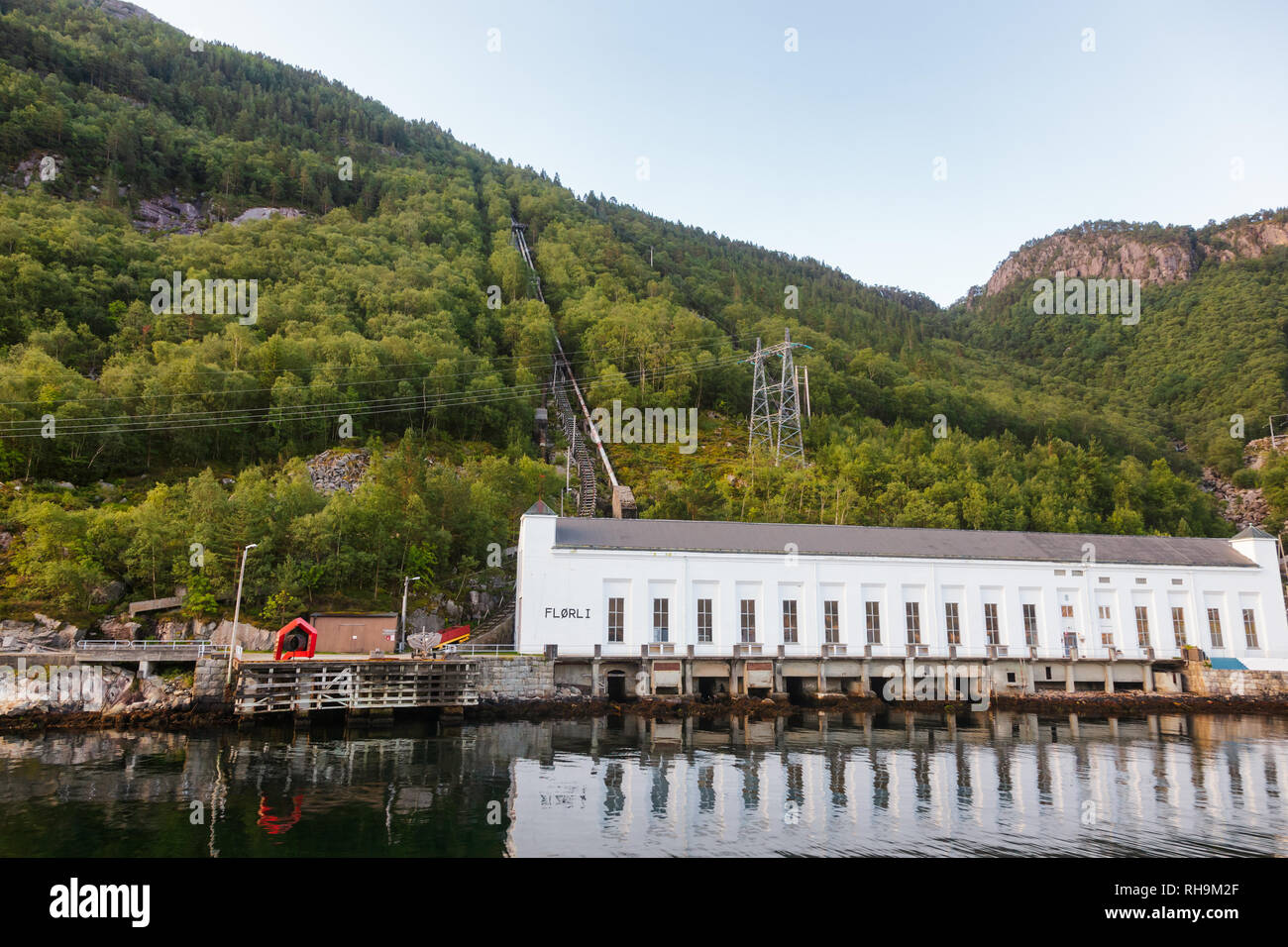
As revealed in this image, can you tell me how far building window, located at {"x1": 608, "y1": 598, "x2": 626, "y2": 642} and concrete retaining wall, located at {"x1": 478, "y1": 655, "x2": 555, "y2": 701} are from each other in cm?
410

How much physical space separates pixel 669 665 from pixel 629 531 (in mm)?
7771

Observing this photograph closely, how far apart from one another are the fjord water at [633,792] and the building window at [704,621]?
24.9 feet

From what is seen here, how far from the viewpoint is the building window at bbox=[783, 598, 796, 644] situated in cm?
4297

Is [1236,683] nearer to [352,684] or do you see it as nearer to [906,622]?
[906,622]

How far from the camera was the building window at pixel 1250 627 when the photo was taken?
1928 inches

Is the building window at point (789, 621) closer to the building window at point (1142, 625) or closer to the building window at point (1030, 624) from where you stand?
the building window at point (1030, 624)

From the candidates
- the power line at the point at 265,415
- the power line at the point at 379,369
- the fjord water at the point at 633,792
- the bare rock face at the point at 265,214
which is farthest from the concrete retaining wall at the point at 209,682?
the bare rock face at the point at 265,214

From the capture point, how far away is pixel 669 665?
133 feet

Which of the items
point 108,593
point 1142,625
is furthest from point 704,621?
point 108,593

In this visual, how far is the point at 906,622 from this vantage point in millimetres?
44562

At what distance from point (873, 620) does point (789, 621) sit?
5.20 meters

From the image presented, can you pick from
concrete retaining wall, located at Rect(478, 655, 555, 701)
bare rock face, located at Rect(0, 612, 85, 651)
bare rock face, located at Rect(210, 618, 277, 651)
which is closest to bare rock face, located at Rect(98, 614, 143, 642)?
bare rock face, located at Rect(0, 612, 85, 651)

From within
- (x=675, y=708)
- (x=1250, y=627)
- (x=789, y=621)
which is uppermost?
(x=789, y=621)

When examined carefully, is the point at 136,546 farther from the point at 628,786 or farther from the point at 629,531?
the point at 628,786
